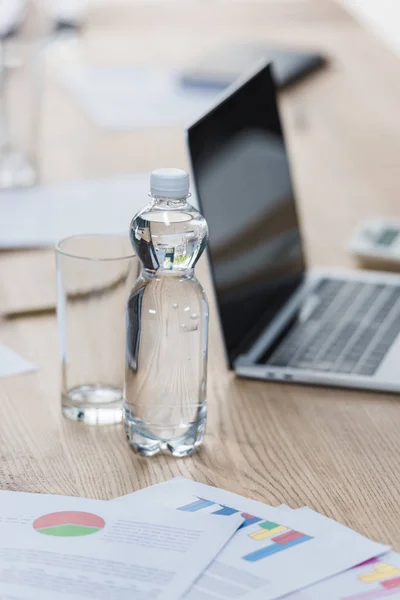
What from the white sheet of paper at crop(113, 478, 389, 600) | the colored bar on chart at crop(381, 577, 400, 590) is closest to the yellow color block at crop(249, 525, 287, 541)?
the white sheet of paper at crop(113, 478, 389, 600)

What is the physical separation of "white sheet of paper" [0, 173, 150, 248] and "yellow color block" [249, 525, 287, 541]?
710 millimetres

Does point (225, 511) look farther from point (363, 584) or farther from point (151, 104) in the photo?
point (151, 104)

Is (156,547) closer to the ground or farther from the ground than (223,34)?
closer to the ground

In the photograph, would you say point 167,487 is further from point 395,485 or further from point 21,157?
point 21,157

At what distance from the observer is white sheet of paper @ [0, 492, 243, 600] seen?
0.72 m

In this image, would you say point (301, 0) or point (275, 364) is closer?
point (275, 364)

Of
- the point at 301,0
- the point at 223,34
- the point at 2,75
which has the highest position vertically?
the point at 301,0

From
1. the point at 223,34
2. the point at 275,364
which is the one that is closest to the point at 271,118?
the point at 275,364

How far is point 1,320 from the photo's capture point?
3.90ft

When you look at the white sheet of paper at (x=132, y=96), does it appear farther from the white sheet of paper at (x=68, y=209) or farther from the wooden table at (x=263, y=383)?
the white sheet of paper at (x=68, y=209)

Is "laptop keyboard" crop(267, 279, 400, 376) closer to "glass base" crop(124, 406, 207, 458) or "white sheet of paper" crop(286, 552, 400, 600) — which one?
"glass base" crop(124, 406, 207, 458)

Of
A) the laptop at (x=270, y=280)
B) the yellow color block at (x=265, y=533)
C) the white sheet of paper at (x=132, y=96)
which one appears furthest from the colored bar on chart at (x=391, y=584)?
the white sheet of paper at (x=132, y=96)

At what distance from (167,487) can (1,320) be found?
41cm

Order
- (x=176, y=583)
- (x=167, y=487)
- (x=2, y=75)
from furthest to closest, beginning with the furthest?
(x=2, y=75) < (x=167, y=487) < (x=176, y=583)
